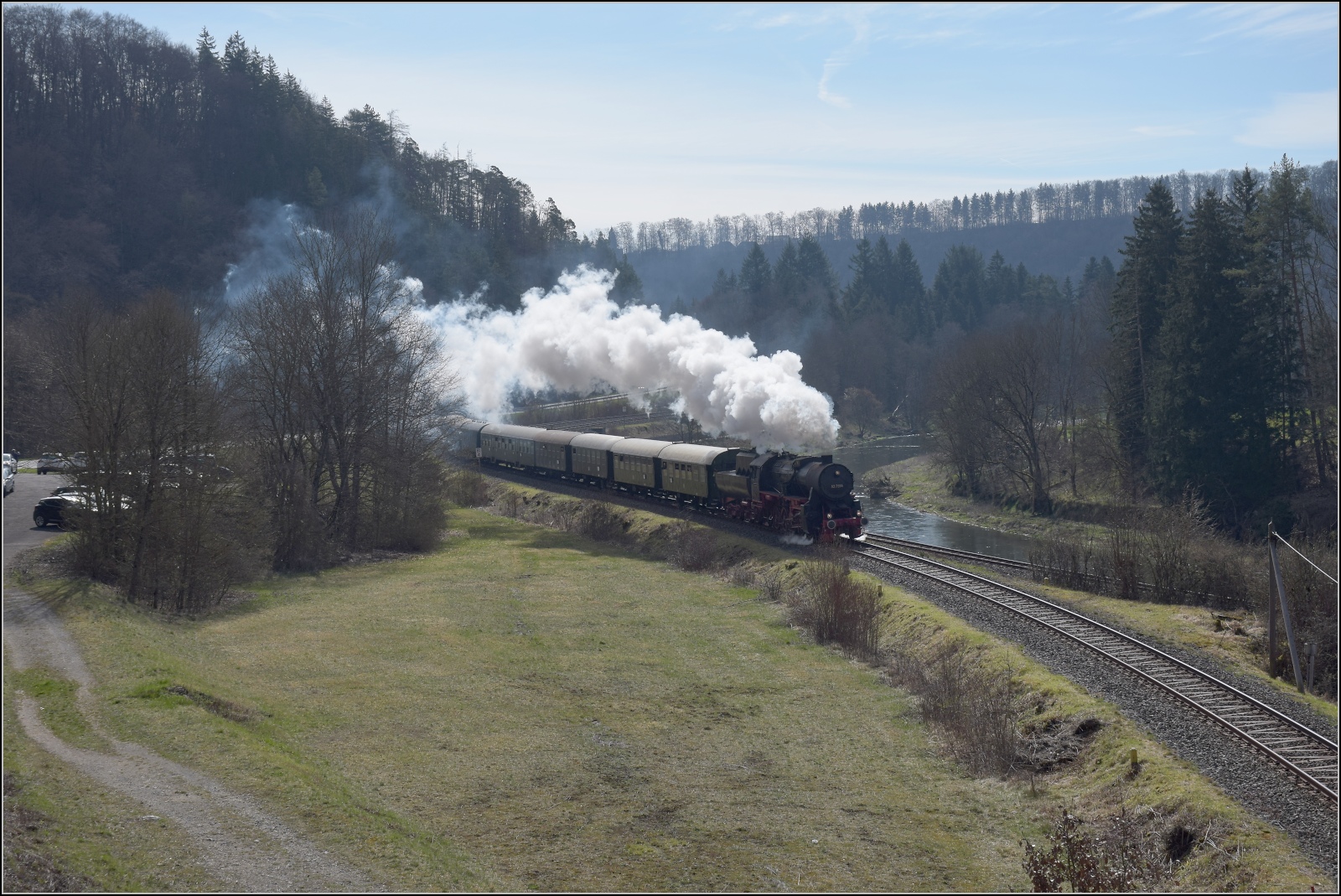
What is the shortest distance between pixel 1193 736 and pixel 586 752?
1086 centimetres

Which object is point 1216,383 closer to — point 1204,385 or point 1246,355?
point 1204,385

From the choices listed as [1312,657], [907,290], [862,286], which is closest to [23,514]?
[1312,657]

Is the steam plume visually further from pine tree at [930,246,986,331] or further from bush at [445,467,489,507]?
pine tree at [930,246,986,331]

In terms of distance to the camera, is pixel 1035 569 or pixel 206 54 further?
pixel 206 54

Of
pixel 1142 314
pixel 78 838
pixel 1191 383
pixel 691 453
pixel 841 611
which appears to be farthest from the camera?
pixel 1142 314

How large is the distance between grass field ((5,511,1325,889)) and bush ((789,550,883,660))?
2.69 ft

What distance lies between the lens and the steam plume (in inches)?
1538

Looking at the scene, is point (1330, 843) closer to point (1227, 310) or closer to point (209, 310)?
point (1227, 310)

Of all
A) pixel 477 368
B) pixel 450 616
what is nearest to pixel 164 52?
pixel 477 368

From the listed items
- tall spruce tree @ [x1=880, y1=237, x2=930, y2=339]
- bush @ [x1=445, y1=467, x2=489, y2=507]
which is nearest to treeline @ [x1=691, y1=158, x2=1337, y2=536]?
bush @ [x1=445, y1=467, x2=489, y2=507]

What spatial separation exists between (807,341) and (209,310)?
69.7 m

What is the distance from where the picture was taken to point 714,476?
135 feet

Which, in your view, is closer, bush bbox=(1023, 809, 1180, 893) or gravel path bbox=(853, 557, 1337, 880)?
bush bbox=(1023, 809, 1180, 893)

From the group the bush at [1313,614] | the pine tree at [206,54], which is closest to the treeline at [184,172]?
the pine tree at [206,54]
